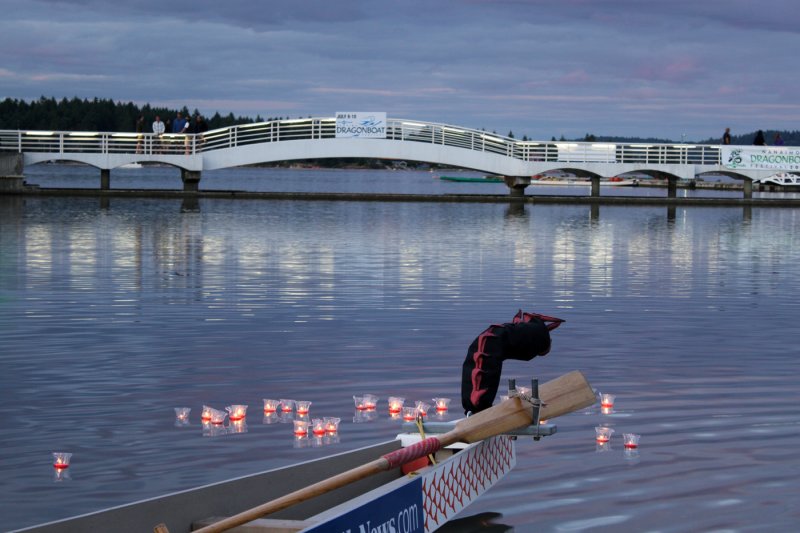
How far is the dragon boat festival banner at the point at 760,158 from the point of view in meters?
52.8

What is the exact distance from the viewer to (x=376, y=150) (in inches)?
1946

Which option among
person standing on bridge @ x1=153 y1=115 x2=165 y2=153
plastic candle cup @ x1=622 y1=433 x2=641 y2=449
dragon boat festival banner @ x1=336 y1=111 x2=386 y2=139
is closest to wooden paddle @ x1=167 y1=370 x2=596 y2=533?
plastic candle cup @ x1=622 y1=433 x2=641 y2=449

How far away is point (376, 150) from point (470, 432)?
140 feet

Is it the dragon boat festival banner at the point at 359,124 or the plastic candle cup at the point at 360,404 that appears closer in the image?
the plastic candle cup at the point at 360,404

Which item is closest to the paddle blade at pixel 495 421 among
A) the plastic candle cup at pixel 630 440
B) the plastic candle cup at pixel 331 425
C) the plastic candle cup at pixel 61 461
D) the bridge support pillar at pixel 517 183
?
the plastic candle cup at pixel 630 440

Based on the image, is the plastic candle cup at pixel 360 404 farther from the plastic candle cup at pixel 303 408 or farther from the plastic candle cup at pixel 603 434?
the plastic candle cup at pixel 603 434

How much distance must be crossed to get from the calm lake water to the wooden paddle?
504 mm

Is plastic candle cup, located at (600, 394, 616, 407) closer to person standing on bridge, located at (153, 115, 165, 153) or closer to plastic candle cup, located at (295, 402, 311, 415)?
plastic candle cup, located at (295, 402, 311, 415)

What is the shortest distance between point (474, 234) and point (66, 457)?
23821 mm

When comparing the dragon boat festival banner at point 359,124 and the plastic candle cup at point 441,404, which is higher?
the dragon boat festival banner at point 359,124

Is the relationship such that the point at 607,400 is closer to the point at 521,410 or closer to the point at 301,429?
the point at 301,429

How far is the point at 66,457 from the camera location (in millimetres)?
8023

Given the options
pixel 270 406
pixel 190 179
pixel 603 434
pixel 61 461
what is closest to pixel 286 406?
pixel 270 406

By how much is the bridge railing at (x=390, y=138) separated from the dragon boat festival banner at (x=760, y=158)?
22.7 inches
